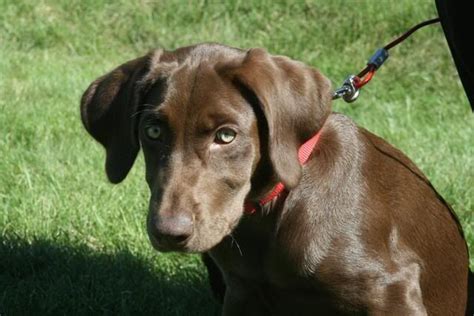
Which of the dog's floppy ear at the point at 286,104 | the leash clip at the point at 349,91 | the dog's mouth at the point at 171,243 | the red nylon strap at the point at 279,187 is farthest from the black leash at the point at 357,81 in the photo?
the dog's mouth at the point at 171,243

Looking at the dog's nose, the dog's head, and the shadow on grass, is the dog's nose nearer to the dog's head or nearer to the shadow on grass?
the dog's head

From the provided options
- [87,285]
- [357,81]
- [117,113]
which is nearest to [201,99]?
[117,113]

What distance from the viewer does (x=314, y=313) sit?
13.9ft

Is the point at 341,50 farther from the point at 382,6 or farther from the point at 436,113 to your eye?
the point at 436,113

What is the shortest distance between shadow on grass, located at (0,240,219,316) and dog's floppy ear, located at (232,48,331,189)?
1.50 metres

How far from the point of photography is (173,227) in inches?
138

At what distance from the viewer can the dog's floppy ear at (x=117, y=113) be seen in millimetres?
4023

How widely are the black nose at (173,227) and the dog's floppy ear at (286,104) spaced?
0.44 m

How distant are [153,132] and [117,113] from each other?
0.31 meters

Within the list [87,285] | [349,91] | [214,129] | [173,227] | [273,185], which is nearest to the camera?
[173,227]

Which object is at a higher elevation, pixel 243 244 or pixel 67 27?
pixel 243 244

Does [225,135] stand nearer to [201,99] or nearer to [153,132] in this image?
[201,99]

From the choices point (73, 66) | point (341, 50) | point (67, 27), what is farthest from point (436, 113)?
point (67, 27)

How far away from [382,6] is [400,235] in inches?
210
